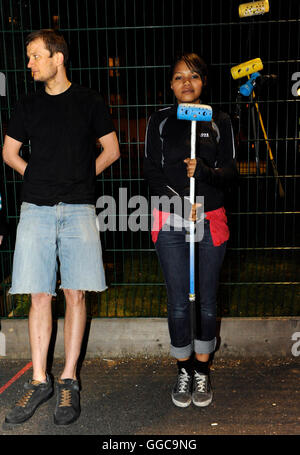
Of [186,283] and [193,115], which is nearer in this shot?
[193,115]

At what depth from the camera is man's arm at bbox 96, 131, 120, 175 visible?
299 centimetres

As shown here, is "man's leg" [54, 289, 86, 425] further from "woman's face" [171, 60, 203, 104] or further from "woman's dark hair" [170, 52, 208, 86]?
"woman's dark hair" [170, 52, 208, 86]

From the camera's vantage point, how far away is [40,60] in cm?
Result: 281

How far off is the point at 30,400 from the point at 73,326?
53 centimetres

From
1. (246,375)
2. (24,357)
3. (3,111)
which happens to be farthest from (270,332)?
(3,111)

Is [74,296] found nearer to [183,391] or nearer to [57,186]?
[57,186]

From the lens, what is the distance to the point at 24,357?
381 centimetres

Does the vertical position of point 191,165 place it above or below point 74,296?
above

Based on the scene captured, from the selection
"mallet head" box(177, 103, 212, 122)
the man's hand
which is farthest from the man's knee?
"mallet head" box(177, 103, 212, 122)

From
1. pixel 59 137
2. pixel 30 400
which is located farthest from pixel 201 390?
pixel 59 137

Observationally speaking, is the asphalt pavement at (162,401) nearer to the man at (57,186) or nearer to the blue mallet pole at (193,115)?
the man at (57,186)

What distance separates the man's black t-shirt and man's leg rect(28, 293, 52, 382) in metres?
0.64

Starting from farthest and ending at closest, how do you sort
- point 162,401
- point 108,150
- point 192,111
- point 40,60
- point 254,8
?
point 254,8 → point 162,401 → point 108,150 → point 40,60 → point 192,111
